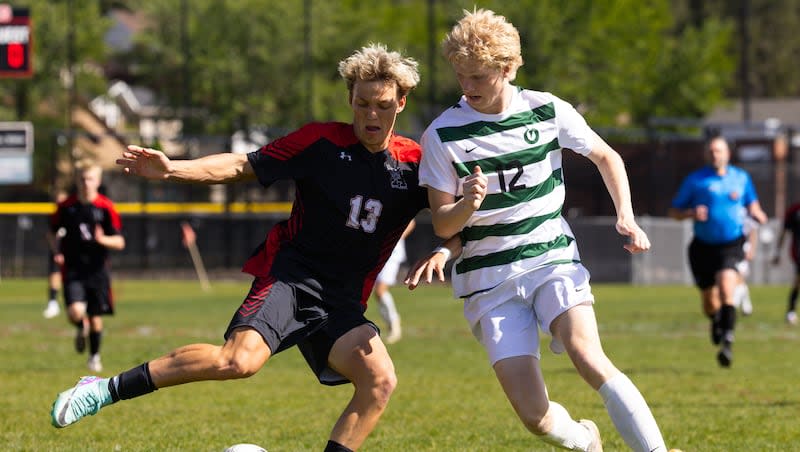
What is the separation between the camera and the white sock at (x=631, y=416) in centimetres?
596

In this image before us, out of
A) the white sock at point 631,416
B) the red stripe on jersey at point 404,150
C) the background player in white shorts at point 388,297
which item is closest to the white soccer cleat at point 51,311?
the background player in white shorts at point 388,297

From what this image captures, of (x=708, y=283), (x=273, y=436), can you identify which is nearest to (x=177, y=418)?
(x=273, y=436)

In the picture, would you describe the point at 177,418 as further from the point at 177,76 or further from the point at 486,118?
the point at 177,76

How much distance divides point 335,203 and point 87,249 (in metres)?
8.00

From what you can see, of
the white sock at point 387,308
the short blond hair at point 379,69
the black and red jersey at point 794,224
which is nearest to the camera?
the short blond hair at point 379,69

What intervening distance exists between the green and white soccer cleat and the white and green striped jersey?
173 cm

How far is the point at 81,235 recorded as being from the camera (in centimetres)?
1382

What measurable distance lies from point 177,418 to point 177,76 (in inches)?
2084

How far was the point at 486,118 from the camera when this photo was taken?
6.36 meters

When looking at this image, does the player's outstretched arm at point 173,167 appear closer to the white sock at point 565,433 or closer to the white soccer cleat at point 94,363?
the white sock at point 565,433

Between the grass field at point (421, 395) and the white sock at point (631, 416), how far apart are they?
2.01m

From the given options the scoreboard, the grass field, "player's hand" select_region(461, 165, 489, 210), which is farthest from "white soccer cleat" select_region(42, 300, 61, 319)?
"player's hand" select_region(461, 165, 489, 210)

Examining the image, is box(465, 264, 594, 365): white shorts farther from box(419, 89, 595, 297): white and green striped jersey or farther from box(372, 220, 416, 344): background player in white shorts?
box(372, 220, 416, 344): background player in white shorts

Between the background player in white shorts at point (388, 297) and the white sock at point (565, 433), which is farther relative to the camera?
the background player in white shorts at point (388, 297)
